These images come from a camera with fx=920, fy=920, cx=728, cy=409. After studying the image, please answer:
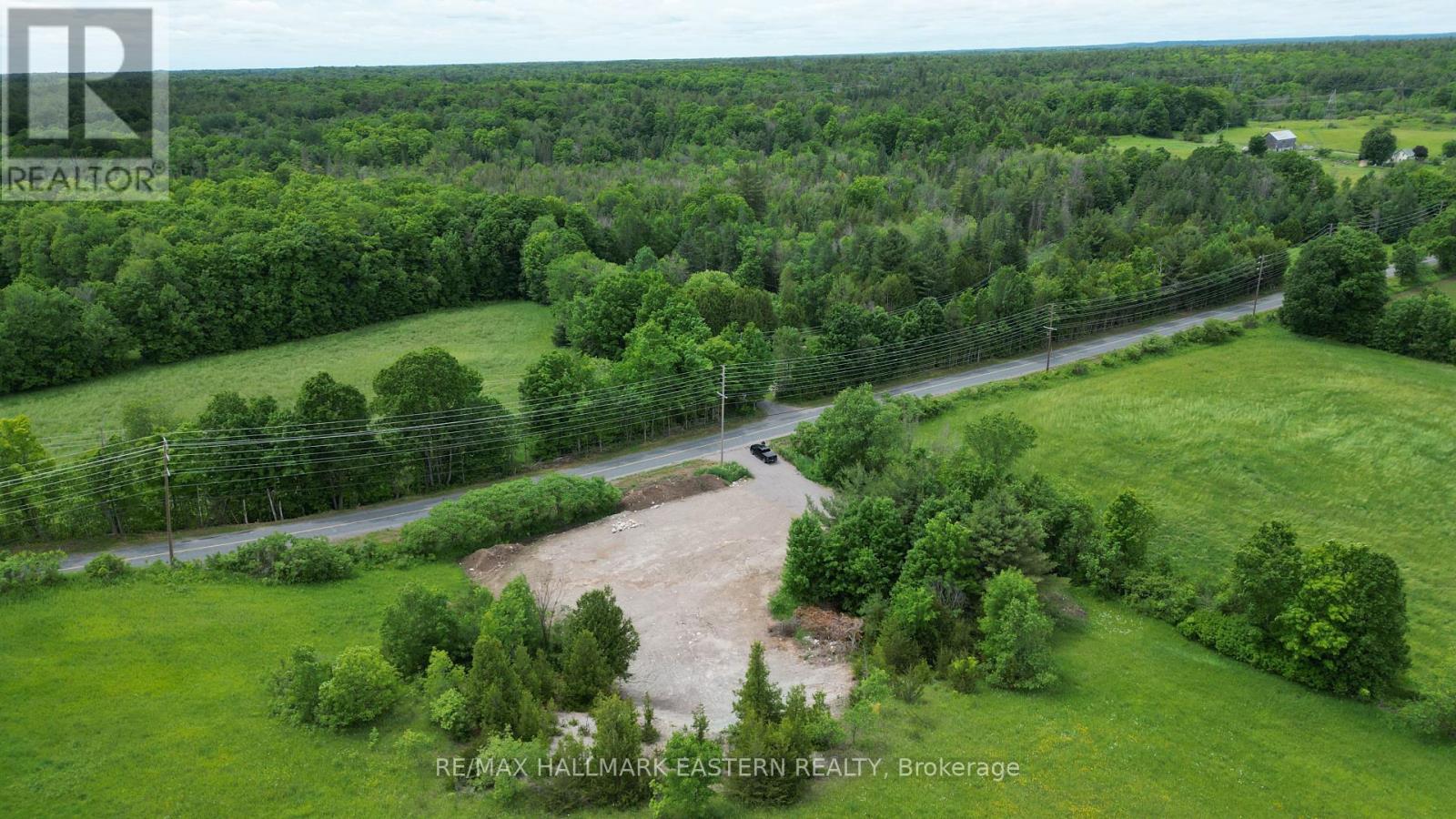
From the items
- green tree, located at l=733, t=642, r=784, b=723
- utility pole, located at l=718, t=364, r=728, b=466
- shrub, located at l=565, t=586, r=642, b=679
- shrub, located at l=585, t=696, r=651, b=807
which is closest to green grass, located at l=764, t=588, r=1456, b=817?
green tree, located at l=733, t=642, r=784, b=723

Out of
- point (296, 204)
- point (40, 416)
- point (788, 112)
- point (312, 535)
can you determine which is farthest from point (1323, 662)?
point (788, 112)

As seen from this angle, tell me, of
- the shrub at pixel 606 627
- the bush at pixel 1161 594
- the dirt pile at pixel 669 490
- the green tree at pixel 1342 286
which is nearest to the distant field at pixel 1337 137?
the green tree at pixel 1342 286

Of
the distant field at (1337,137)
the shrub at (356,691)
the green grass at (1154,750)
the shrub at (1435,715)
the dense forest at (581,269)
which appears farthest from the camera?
the distant field at (1337,137)

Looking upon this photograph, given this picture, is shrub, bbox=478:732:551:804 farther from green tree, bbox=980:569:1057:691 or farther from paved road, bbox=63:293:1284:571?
paved road, bbox=63:293:1284:571

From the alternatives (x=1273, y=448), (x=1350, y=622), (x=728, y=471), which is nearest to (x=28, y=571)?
(x=728, y=471)

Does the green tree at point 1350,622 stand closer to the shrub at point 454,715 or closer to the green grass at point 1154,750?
the green grass at point 1154,750
